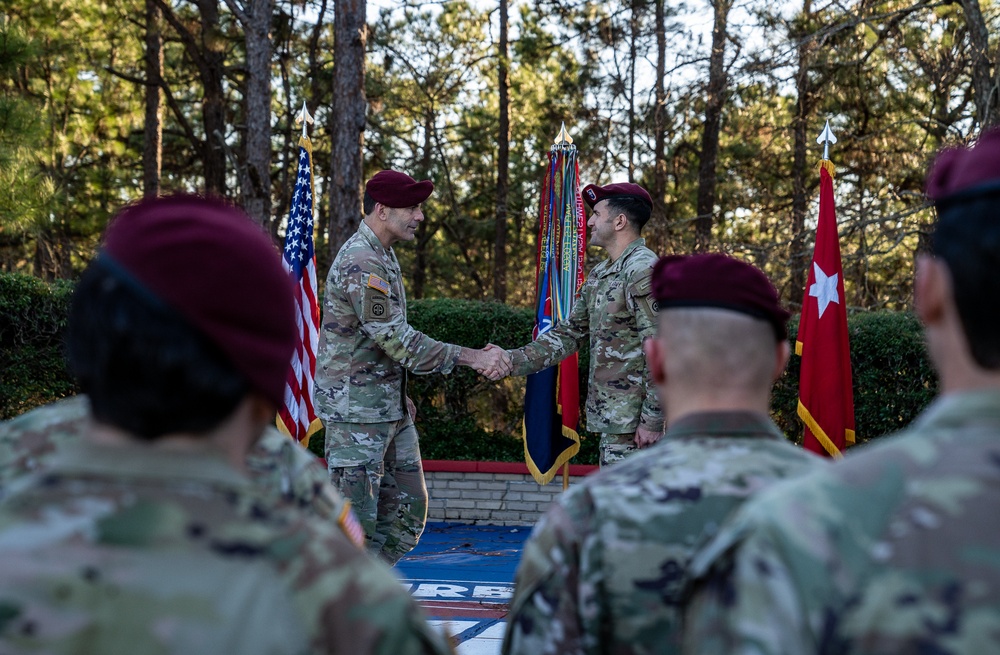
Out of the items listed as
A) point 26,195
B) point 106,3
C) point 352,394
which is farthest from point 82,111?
point 352,394

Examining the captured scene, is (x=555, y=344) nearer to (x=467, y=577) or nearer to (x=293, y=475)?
(x=467, y=577)

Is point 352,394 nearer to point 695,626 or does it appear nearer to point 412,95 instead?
point 695,626

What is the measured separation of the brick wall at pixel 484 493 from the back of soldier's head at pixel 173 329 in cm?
743

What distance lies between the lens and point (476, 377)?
890cm

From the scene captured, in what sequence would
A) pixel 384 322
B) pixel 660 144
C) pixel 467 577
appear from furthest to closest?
1. pixel 660 144
2. pixel 467 577
3. pixel 384 322

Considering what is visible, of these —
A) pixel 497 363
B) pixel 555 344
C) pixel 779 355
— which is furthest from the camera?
pixel 555 344

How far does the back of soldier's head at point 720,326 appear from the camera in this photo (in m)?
1.82

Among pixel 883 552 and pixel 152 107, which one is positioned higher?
pixel 152 107

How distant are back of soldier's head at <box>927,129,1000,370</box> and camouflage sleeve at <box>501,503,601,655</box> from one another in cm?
74

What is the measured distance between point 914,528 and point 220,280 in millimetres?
824

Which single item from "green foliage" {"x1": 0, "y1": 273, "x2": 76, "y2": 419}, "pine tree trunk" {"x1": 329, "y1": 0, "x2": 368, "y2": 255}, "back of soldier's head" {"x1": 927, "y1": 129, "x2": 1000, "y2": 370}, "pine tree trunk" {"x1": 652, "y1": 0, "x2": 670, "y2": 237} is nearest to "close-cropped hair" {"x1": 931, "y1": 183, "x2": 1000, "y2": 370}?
"back of soldier's head" {"x1": 927, "y1": 129, "x2": 1000, "y2": 370}

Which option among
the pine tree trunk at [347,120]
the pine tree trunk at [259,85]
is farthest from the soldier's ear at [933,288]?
the pine tree trunk at [259,85]

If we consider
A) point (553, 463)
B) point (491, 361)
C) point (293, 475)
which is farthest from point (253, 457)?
point (553, 463)

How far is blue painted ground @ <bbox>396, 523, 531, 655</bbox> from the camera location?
17.0ft
